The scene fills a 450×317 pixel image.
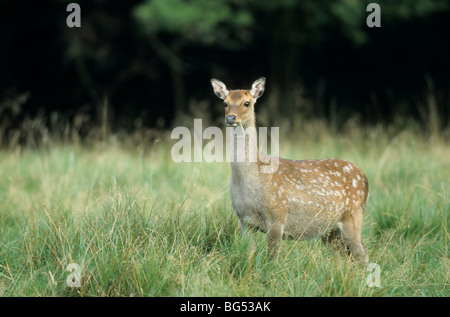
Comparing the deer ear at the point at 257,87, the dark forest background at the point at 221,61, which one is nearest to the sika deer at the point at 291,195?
the deer ear at the point at 257,87

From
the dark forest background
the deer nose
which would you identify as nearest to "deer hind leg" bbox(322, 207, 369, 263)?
the deer nose

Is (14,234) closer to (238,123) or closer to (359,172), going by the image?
(238,123)

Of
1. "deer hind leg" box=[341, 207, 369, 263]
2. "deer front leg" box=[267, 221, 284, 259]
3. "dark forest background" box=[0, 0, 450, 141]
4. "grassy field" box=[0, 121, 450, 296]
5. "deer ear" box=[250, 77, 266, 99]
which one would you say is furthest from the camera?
"dark forest background" box=[0, 0, 450, 141]

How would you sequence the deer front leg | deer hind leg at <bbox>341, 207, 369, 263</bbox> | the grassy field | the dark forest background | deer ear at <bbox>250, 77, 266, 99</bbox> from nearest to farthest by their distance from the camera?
the grassy field < the deer front leg < deer hind leg at <bbox>341, 207, 369, 263</bbox> < deer ear at <bbox>250, 77, 266, 99</bbox> < the dark forest background

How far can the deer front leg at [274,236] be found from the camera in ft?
15.0

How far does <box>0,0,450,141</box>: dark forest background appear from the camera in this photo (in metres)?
14.2

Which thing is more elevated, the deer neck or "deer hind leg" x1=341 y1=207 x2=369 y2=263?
the deer neck

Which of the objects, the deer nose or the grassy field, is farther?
the deer nose

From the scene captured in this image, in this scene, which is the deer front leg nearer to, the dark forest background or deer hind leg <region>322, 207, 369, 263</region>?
deer hind leg <region>322, 207, 369, 263</region>

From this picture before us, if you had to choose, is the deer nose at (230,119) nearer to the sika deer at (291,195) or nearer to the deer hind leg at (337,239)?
the sika deer at (291,195)

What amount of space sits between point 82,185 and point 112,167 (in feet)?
2.49

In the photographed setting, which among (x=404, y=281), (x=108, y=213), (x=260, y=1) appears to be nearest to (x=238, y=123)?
(x=108, y=213)
